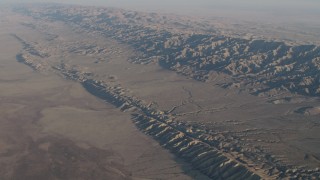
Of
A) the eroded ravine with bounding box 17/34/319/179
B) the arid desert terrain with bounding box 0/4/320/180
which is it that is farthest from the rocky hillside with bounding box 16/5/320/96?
the eroded ravine with bounding box 17/34/319/179

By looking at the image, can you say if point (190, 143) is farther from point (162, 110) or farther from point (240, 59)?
point (240, 59)

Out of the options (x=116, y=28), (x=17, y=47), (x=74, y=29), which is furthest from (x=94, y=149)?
(x=74, y=29)

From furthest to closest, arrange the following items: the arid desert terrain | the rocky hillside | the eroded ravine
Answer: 1. the rocky hillside
2. the arid desert terrain
3. the eroded ravine

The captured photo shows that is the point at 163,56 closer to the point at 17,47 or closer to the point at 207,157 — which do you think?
the point at 17,47

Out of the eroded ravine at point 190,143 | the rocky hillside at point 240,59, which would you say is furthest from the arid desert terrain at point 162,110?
the rocky hillside at point 240,59

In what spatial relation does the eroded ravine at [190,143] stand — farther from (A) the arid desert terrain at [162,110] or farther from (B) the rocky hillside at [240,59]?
(B) the rocky hillside at [240,59]

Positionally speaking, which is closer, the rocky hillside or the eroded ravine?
the eroded ravine

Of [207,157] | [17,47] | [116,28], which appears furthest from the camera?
[116,28]

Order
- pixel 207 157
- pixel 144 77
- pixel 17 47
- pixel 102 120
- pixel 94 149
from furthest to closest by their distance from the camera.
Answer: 1. pixel 17 47
2. pixel 144 77
3. pixel 102 120
4. pixel 94 149
5. pixel 207 157

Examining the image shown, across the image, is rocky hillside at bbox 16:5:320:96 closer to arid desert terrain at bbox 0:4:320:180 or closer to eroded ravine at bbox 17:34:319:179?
arid desert terrain at bbox 0:4:320:180
